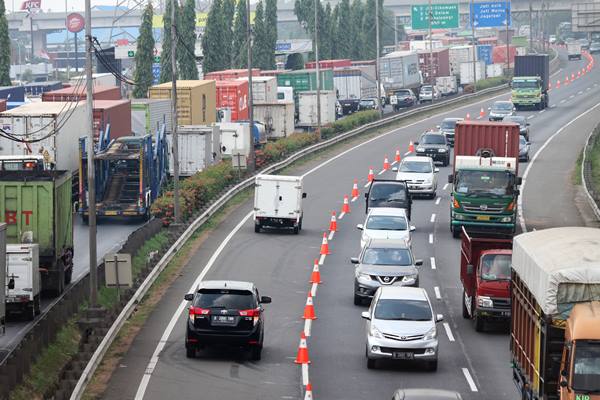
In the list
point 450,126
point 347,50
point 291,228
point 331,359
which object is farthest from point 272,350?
point 347,50

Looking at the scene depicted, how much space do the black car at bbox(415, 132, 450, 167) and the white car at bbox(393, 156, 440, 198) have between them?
417 inches

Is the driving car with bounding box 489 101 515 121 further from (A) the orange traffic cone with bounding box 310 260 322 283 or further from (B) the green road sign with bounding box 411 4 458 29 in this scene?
(B) the green road sign with bounding box 411 4 458 29

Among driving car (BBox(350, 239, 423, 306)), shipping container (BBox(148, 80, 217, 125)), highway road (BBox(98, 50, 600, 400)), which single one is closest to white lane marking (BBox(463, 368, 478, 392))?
highway road (BBox(98, 50, 600, 400))

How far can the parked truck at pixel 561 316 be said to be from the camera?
745 inches

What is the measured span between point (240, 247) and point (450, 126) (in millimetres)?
34156

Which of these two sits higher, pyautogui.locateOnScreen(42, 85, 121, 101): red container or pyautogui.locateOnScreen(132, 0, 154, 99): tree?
pyautogui.locateOnScreen(132, 0, 154, 99): tree

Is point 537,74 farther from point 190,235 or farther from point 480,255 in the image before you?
point 480,255

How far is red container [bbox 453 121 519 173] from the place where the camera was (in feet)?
167

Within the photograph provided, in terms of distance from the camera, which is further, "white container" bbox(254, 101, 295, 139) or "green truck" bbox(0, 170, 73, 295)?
"white container" bbox(254, 101, 295, 139)

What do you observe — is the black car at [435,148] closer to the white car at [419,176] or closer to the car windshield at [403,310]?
the white car at [419,176]

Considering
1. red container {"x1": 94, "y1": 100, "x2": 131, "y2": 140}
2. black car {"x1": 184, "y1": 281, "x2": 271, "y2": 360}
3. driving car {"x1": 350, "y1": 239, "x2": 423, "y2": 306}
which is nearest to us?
black car {"x1": 184, "y1": 281, "x2": 271, "y2": 360}

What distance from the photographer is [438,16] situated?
145750 millimetres

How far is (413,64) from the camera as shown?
401ft

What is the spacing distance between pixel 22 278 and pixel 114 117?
25022 mm
